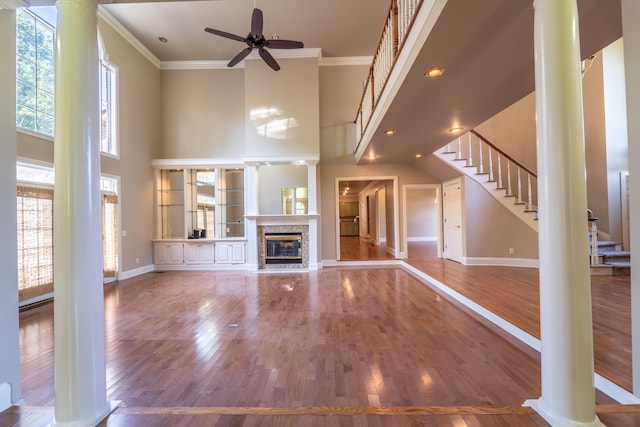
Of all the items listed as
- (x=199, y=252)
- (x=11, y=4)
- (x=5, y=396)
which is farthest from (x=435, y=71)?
(x=199, y=252)

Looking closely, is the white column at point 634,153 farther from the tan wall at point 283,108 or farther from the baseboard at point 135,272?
the baseboard at point 135,272

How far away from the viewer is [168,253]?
720 cm

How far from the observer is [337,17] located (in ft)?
20.3

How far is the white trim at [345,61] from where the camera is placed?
24.9 feet

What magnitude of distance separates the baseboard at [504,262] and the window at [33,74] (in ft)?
27.6

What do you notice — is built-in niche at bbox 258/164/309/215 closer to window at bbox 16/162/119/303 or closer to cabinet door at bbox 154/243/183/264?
cabinet door at bbox 154/243/183/264

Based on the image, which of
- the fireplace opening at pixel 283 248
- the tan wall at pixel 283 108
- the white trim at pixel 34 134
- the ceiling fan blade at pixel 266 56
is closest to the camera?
the white trim at pixel 34 134

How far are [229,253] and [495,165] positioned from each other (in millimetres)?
6925

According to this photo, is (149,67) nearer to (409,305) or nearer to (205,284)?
(205,284)

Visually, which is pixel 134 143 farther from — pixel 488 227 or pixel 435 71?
pixel 488 227

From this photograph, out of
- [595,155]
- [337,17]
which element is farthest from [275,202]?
[595,155]

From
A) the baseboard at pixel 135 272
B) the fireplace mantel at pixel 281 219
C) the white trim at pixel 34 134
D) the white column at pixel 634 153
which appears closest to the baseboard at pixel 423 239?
the fireplace mantel at pixel 281 219

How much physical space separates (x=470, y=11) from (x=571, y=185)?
1.37 m

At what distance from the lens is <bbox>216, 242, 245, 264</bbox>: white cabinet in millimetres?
7230
